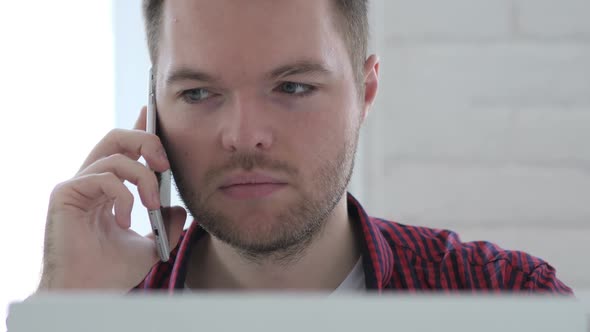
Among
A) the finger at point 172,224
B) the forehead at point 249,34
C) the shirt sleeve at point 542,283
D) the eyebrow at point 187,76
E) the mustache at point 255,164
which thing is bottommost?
the shirt sleeve at point 542,283

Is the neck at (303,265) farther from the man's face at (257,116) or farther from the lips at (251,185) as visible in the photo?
the lips at (251,185)

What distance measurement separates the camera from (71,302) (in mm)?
257

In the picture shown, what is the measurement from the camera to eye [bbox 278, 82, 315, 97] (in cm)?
116

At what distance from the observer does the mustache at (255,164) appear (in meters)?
1.10

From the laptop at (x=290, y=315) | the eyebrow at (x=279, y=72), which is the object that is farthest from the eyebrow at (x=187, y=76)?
the laptop at (x=290, y=315)

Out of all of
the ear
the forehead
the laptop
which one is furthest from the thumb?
the laptop

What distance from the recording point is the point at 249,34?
3.70 ft

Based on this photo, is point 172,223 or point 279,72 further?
point 172,223

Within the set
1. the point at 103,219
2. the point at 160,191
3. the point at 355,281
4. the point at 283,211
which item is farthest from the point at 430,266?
the point at 103,219

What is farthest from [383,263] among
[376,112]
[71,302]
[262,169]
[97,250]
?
[71,302]

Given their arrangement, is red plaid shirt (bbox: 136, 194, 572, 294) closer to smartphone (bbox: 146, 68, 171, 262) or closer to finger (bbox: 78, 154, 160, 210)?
smartphone (bbox: 146, 68, 171, 262)

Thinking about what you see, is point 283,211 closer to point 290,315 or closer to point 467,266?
point 467,266

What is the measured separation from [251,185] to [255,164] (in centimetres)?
5

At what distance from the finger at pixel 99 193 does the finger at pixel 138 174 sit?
0.7 inches
